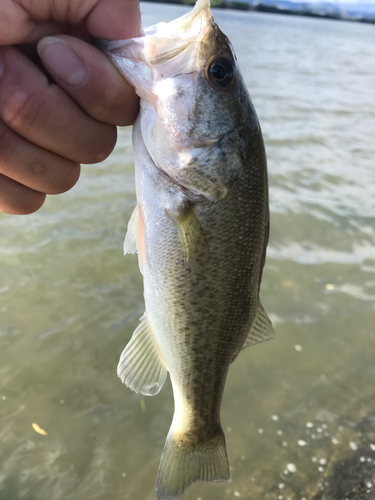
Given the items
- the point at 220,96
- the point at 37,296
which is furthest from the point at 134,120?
the point at 37,296

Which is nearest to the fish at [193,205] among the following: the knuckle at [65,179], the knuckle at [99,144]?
the knuckle at [99,144]

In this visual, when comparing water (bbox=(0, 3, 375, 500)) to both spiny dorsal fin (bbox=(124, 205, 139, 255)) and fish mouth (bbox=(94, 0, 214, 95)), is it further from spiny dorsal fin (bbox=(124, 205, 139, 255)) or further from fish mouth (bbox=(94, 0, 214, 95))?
fish mouth (bbox=(94, 0, 214, 95))

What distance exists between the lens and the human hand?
4.48 ft

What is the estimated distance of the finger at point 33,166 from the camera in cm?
156

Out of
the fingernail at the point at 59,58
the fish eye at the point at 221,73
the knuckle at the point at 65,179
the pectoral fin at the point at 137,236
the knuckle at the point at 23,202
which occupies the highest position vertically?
the fingernail at the point at 59,58

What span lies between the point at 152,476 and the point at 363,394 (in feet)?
6.42

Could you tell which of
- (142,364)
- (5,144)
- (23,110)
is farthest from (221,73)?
(142,364)

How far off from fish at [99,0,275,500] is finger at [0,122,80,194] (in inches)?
13.1

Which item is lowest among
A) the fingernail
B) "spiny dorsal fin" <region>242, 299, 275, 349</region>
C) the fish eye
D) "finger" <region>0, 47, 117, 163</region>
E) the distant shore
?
the distant shore

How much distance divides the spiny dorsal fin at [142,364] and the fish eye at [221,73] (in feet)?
3.68

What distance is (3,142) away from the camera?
5.06ft

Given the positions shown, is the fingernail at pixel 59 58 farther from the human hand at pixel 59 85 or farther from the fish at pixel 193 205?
the fish at pixel 193 205

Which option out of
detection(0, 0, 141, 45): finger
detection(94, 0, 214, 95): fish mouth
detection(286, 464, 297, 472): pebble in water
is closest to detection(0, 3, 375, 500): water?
detection(286, 464, 297, 472): pebble in water

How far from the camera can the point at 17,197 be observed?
6.01 feet
